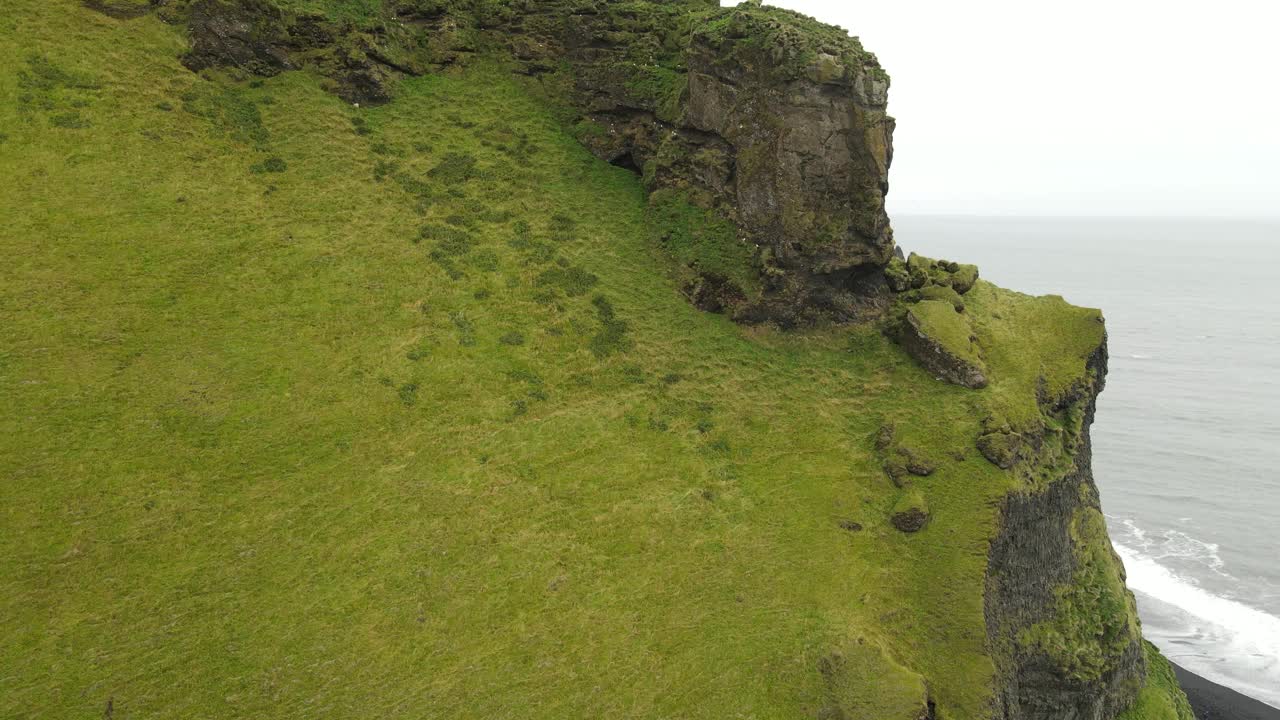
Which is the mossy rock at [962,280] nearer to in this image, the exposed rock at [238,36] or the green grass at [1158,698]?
the green grass at [1158,698]

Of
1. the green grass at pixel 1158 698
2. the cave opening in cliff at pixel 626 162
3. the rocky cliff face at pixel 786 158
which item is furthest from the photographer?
the cave opening in cliff at pixel 626 162

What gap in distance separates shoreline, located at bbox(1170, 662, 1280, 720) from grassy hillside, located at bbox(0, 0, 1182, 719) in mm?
30297

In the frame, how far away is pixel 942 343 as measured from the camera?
1467 inches

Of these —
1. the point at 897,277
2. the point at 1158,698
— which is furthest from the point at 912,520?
the point at 1158,698

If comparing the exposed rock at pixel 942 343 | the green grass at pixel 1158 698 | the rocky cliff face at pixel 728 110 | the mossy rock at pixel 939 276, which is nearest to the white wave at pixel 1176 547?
the green grass at pixel 1158 698

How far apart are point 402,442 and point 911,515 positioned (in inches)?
862

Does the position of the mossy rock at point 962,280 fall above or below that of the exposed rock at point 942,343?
above

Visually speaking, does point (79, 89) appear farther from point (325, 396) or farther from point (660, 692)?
point (660, 692)

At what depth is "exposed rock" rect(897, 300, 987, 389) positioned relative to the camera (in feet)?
120

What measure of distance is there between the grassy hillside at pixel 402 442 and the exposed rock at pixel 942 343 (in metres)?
0.92

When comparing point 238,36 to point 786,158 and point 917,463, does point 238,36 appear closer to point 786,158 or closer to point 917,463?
point 786,158

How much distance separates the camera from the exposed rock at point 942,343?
36.5m

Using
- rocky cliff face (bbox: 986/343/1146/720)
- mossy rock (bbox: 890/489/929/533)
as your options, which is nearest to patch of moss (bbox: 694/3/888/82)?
rocky cliff face (bbox: 986/343/1146/720)

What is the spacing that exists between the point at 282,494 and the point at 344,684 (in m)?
7.67
